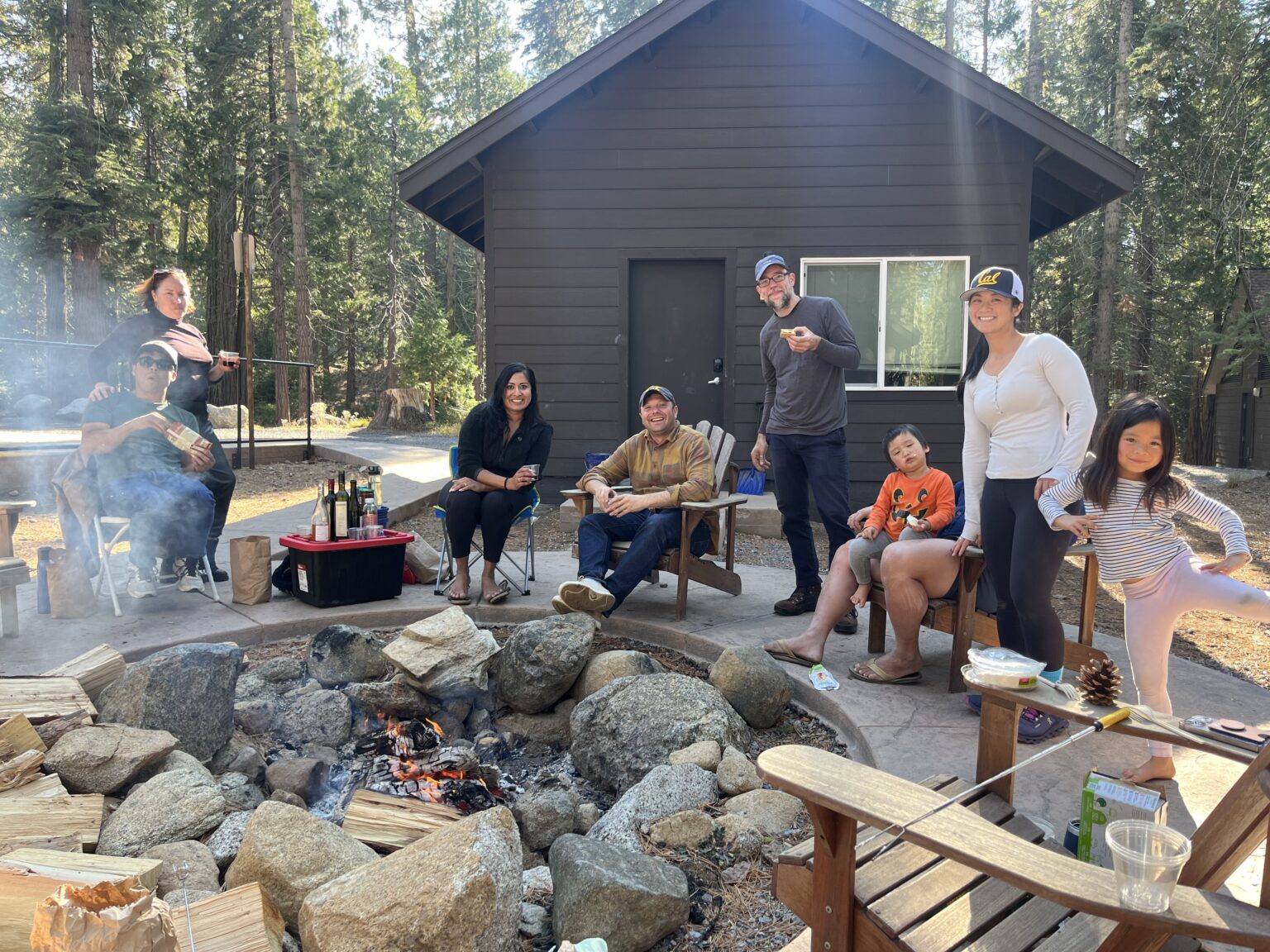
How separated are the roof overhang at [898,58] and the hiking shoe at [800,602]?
4.92m

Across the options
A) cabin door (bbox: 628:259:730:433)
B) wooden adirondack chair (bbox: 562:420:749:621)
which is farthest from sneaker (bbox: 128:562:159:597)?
cabin door (bbox: 628:259:730:433)

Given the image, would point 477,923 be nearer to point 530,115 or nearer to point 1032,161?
point 530,115

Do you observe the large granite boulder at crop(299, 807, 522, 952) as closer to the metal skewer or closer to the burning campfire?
the metal skewer

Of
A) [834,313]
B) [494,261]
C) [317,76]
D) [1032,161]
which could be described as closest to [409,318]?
[317,76]

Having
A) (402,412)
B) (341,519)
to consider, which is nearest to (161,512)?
(341,519)

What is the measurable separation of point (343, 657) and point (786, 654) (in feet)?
6.30

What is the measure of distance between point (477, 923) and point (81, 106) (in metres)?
17.6

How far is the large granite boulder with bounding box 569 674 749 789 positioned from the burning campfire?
0.36m

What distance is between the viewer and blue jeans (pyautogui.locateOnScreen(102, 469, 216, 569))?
4.32 m

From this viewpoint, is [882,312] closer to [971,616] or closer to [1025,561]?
[971,616]

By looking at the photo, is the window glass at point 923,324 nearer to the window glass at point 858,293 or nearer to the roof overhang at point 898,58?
the window glass at point 858,293

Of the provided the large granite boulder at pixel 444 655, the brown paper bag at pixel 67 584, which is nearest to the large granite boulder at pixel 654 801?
the large granite boulder at pixel 444 655

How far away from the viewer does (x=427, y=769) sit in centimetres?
306

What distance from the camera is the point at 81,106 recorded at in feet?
49.4
